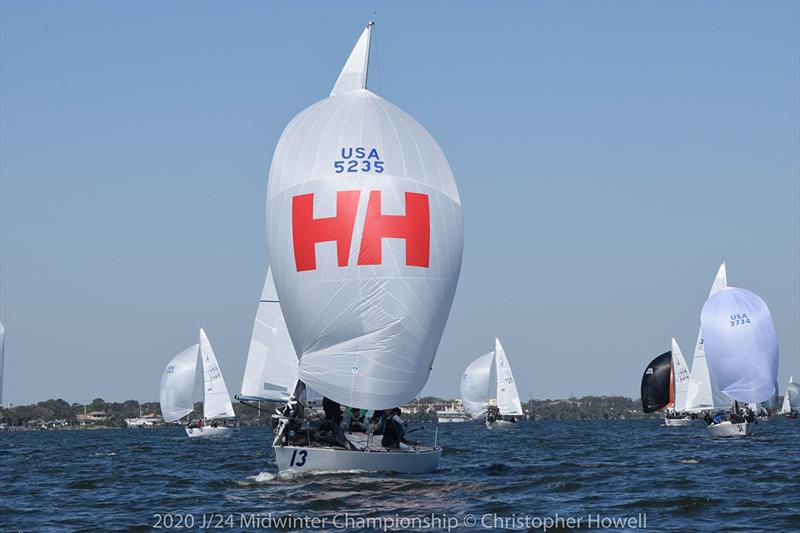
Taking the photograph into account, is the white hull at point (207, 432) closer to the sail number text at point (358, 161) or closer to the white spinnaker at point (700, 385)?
the white spinnaker at point (700, 385)

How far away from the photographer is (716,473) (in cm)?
3144

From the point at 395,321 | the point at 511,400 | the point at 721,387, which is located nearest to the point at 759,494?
the point at 395,321

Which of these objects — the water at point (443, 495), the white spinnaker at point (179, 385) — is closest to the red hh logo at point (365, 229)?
the water at point (443, 495)

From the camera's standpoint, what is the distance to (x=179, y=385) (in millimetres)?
84125

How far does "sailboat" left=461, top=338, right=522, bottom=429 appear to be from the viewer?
10050 cm

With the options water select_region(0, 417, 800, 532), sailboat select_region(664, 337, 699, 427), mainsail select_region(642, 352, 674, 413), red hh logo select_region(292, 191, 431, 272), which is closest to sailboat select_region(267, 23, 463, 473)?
red hh logo select_region(292, 191, 431, 272)

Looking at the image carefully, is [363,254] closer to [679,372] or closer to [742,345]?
[742,345]

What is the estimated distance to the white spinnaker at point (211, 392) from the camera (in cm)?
8062

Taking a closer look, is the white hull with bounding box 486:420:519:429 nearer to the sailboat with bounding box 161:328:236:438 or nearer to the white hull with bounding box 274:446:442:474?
the sailboat with bounding box 161:328:236:438

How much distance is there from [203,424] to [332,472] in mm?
54604

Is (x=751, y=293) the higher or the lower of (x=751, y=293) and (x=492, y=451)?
the higher

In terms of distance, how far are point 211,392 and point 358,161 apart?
55828mm

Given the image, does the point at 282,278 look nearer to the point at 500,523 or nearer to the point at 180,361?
the point at 500,523

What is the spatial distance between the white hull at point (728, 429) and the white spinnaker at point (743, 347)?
3.95 meters
